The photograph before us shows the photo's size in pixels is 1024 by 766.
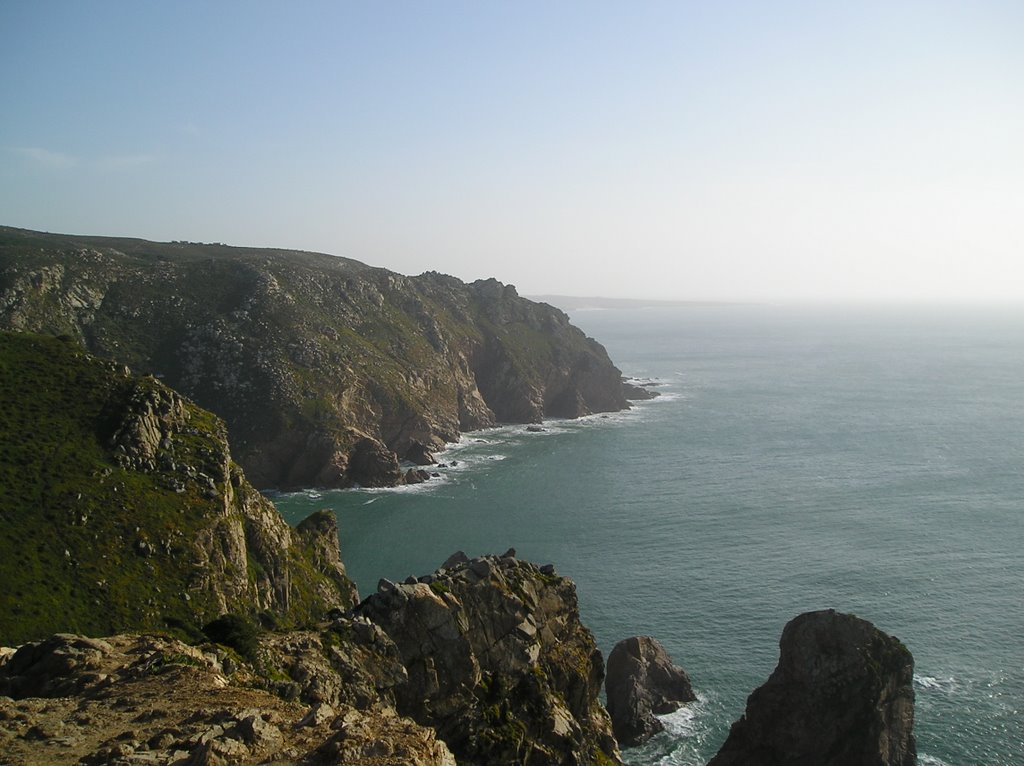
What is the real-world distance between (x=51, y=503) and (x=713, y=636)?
54071mm

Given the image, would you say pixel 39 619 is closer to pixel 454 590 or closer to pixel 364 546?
pixel 454 590

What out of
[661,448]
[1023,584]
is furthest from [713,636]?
[661,448]

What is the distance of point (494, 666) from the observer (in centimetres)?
4131

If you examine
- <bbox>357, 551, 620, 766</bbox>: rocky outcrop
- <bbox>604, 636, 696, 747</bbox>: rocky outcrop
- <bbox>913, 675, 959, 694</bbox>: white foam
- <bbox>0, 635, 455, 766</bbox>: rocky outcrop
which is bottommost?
<bbox>604, 636, 696, 747</bbox>: rocky outcrop

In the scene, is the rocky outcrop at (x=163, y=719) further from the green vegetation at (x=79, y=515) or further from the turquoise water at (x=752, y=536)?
the turquoise water at (x=752, y=536)

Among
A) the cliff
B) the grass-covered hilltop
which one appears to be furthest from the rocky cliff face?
the grass-covered hilltop

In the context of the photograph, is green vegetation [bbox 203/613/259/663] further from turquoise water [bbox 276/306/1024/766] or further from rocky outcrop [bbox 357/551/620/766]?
turquoise water [bbox 276/306/1024/766]

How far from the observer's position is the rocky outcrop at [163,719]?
20.1 meters

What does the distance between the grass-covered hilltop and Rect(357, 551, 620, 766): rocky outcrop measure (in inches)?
3282

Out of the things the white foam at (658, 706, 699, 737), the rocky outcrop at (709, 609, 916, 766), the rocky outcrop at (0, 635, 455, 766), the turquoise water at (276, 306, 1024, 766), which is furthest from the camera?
the turquoise water at (276, 306, 1024, 766)

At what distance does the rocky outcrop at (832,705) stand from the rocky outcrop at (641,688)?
20.8 feet

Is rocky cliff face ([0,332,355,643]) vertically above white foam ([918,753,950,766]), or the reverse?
rocky cliff face ([0,332,355,643])

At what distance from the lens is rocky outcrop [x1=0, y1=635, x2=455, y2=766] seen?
2008 cm

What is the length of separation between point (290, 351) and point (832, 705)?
371ft
